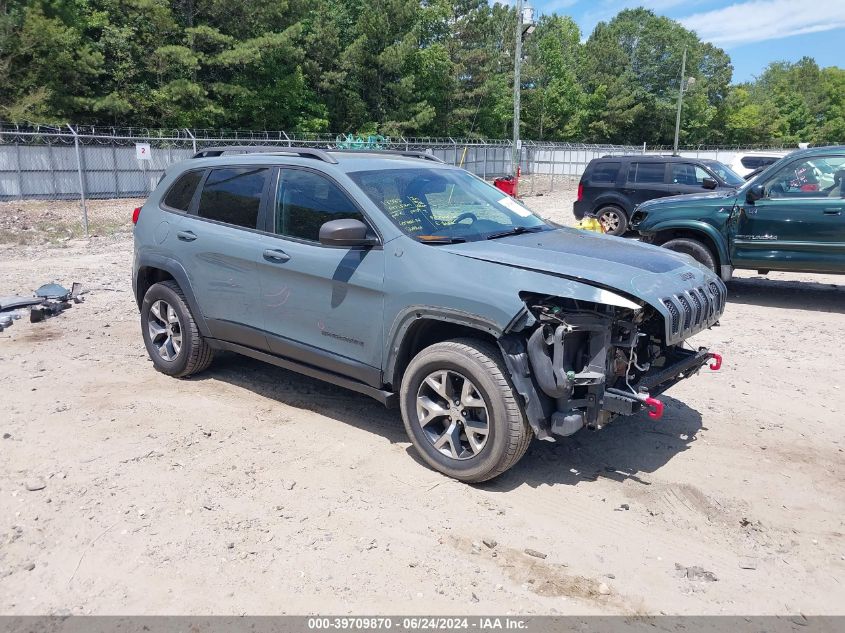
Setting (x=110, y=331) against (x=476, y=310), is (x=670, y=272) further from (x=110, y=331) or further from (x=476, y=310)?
(x=110, y=331)

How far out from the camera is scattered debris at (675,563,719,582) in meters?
3.30

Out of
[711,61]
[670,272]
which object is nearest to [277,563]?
[670,272]

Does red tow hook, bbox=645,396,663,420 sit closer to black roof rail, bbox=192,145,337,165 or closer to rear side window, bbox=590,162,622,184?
black roof rail, bbox=192,145,337,165

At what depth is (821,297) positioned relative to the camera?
9.56m

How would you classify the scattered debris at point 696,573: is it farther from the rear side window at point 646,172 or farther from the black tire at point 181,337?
the rear side window at point 646,172

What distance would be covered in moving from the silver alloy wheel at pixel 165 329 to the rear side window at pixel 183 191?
837mm

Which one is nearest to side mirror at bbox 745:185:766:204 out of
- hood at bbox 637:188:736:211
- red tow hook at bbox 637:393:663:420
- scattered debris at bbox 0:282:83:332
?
hood at bbox 637:188:736:211

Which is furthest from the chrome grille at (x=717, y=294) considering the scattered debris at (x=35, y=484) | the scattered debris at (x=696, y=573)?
the scattered debris at (x=35, y=484)

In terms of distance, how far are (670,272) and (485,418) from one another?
1466 mm

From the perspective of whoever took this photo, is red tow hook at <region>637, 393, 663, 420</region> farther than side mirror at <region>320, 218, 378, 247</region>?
No

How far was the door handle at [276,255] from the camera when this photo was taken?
15.8ft

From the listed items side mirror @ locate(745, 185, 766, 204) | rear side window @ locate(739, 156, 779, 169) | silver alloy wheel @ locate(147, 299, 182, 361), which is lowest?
silver alloy wheel @ locate(147, 299, 182, 361)

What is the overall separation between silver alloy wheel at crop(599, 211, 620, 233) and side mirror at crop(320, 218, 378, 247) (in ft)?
39.6

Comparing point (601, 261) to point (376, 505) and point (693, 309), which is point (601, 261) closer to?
point (693, 309)
